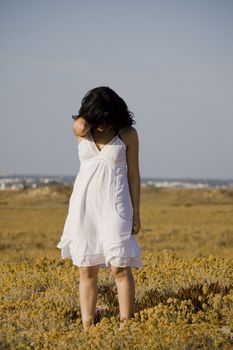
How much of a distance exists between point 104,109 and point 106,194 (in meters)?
0.70

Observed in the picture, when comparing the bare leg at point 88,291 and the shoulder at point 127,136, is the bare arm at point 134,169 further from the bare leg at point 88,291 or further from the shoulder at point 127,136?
the bare leg at point 88,291

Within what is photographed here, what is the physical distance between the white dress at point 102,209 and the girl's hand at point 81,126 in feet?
0.35

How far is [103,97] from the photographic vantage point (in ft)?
21.5

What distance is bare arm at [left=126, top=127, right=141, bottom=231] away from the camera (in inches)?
261

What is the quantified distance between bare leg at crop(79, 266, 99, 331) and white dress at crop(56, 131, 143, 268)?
119 mm

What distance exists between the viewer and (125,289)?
21.6ft

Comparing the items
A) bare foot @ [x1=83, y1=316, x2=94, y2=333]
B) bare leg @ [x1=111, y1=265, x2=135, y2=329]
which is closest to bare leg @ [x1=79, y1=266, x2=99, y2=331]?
bare foot @ [x1=83, y1=316, x2=94, y2=333]

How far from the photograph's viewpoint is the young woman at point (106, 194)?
6.50 metres

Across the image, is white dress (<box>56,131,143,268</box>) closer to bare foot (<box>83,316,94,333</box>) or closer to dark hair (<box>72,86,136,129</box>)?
dark hair (<box>72,86,136,129</box>)

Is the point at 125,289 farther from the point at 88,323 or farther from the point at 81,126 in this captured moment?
the point at 81,126

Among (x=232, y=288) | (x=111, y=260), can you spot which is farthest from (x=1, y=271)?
(x=111, y=260)

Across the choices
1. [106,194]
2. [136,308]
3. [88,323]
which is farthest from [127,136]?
[136,308]

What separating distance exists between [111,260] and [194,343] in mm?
1042

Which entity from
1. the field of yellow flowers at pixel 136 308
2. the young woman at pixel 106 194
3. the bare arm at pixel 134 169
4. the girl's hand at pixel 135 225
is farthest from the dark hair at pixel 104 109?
the field of yellow flowers at pixel 136 308
